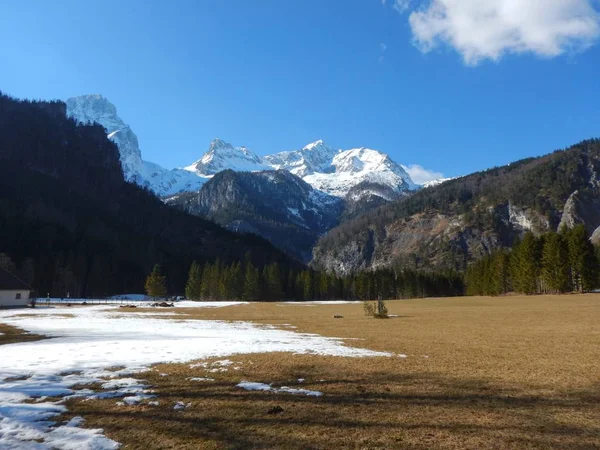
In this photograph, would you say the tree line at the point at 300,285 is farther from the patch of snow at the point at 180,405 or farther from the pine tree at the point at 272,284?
the patch of snow at the point at 180,405

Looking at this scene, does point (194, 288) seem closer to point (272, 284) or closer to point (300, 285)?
point (272, 284)

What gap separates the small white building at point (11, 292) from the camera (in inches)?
2424

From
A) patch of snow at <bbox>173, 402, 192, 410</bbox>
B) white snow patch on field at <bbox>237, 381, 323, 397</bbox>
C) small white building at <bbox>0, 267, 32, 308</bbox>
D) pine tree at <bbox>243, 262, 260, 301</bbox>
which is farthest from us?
pine tree at <bbox>243, 262, 260, 301</bbox>

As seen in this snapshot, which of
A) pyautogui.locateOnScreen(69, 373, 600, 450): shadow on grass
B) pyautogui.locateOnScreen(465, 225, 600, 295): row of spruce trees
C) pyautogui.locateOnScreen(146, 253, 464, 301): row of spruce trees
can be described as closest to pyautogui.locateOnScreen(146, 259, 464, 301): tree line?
pyautogui.locateOnScreen(146, 253, 464, 301): row of spruce trees

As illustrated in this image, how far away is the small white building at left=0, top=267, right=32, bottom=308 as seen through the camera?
2424 inches

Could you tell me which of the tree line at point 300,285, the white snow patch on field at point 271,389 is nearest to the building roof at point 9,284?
the tree line at point 300,285

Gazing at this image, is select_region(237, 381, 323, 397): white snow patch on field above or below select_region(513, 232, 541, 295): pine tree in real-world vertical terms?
below

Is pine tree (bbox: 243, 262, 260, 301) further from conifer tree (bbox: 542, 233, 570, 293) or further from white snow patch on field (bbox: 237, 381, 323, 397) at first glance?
white snow patch on field (bbox: 237, 381, 323, 397)

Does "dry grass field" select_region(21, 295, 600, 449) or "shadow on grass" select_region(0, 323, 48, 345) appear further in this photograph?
"shadow on grass" select_region(0, 323, 48, 345)

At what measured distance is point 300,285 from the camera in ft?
475

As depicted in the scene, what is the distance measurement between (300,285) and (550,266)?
83211 mm

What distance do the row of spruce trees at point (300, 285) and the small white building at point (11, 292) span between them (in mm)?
53400

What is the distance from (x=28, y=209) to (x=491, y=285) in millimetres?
195150

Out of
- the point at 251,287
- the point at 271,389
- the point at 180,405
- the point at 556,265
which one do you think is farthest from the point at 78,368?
the point at 251,287
